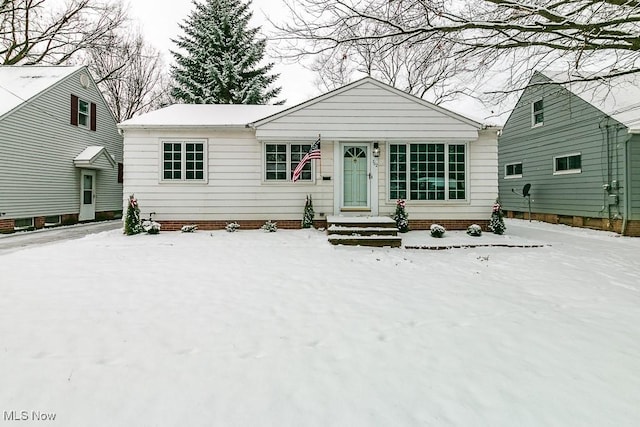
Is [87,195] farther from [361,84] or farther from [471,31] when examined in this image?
[471,31]

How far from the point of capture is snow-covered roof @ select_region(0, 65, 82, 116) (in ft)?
42.8

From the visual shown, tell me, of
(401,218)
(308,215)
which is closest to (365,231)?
(401,218)

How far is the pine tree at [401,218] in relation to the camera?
10.6 metres


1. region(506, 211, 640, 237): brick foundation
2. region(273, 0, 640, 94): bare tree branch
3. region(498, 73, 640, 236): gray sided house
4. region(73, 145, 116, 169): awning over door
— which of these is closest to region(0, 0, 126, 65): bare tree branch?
region(73, 145, 116, 169): awning over door

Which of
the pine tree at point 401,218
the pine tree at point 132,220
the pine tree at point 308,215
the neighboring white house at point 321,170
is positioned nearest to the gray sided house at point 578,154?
the neighboring white house at point 321,170

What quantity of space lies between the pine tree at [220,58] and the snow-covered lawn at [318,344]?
56.6 ft

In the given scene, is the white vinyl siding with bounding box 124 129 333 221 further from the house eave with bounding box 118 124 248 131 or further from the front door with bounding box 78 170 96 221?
the front door with bounding box 78 170 96 221

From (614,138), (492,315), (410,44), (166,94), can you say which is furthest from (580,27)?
(166,94)

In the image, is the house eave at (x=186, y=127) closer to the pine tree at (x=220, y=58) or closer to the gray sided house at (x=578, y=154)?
the gray sided house at (x=578, y=154)

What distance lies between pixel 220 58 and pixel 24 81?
10.2m

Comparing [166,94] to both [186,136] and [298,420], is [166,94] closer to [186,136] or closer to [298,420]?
[186,136]

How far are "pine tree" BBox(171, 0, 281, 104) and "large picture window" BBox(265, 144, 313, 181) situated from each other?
11.7m

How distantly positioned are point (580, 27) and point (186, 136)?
9.76 metres

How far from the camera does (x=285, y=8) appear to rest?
283 inches
